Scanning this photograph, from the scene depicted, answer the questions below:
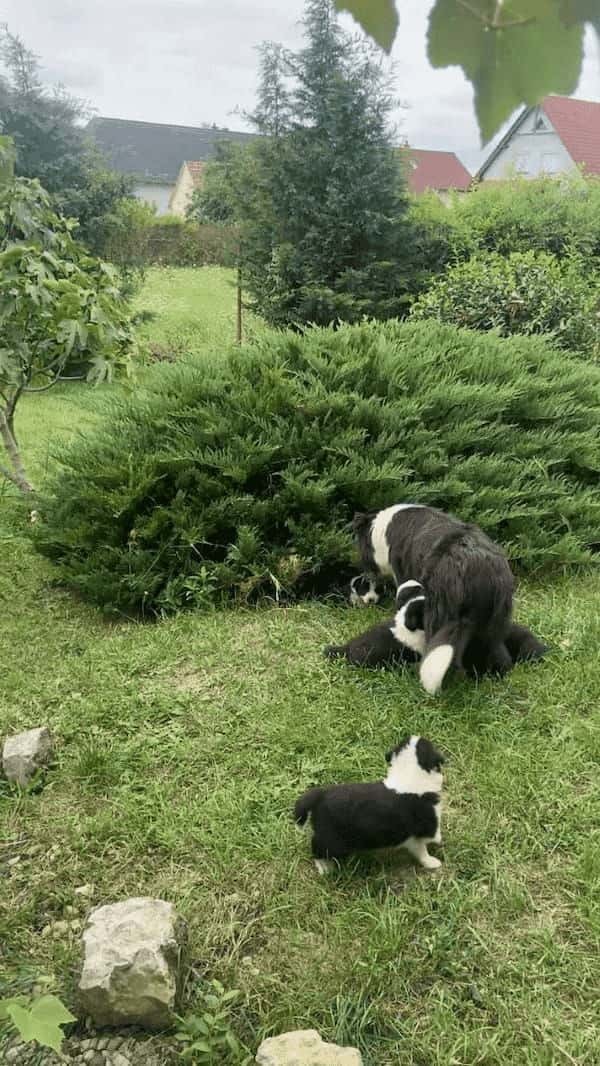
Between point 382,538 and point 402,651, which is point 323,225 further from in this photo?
point 402,651

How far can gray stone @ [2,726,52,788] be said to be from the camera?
2.75 meters

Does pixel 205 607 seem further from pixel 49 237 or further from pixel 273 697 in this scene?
pixel 49 237

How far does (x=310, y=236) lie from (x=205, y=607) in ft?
22.2

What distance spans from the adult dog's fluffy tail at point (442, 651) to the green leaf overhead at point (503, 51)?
2370 mm

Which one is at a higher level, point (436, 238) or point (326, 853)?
point (436, 238)

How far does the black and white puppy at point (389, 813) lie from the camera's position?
2180mm

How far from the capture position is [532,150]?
927 millimetres

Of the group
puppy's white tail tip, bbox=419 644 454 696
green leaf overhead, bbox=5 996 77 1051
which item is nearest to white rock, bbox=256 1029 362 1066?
green leaf overhead, bbox=5 996 77 1051

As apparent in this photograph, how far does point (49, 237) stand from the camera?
5219 millimetres

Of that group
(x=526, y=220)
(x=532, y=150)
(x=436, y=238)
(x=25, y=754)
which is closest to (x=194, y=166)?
(x=25, y=754)

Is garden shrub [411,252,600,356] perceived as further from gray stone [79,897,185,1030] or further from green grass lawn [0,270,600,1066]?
gray stone [79,897,185,1030]

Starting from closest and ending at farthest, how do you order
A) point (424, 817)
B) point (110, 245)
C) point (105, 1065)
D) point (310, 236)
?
point (105, 1065)
point (424, 817)
point (310, 236)
point (110, 245)

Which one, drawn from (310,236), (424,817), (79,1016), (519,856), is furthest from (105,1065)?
(310,236)

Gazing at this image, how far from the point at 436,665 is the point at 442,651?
0.21 feet
